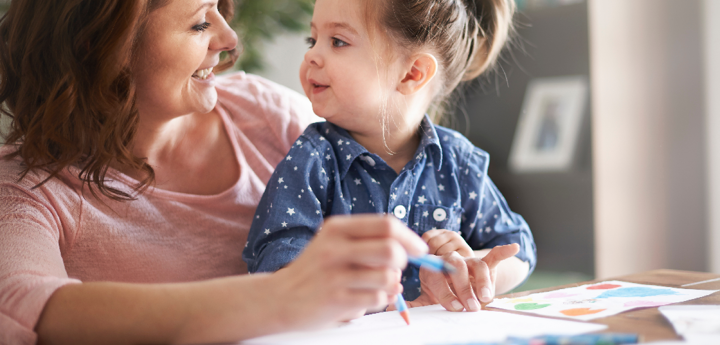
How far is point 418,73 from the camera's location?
3.52 ft

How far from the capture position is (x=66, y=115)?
86cm

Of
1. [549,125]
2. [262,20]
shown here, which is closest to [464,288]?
[262,20]

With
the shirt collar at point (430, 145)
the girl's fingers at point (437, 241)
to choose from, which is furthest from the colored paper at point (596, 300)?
the shirt collar at point (430, 145)

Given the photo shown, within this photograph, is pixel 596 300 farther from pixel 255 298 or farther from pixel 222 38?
pixel 222 38

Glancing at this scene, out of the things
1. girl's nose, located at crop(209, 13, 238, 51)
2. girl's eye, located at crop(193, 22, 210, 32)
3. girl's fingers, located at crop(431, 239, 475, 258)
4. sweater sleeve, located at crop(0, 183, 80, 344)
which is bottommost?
girl's fingers, located at crop(431, 239, 475, 258)

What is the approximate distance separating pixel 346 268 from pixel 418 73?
2.13 feet

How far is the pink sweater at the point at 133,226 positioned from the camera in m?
0.65

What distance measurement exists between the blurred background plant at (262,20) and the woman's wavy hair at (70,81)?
1204 millimetres

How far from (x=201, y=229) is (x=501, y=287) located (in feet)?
1.84

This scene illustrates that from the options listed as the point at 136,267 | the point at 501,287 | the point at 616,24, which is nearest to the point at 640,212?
the point at 616,24

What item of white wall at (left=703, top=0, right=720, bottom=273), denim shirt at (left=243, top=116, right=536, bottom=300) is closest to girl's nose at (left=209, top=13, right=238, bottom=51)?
denim shirt at (left=243, top=116, right=536, bottom=300)

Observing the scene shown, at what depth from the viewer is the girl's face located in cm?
100

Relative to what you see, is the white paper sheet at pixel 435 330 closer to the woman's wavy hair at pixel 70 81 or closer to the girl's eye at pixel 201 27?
the woman's wavy hair at pixel 70 81

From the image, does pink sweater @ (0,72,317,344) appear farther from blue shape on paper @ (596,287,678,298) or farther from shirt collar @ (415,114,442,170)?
blue shape on paper @ (596,287,678,298)
